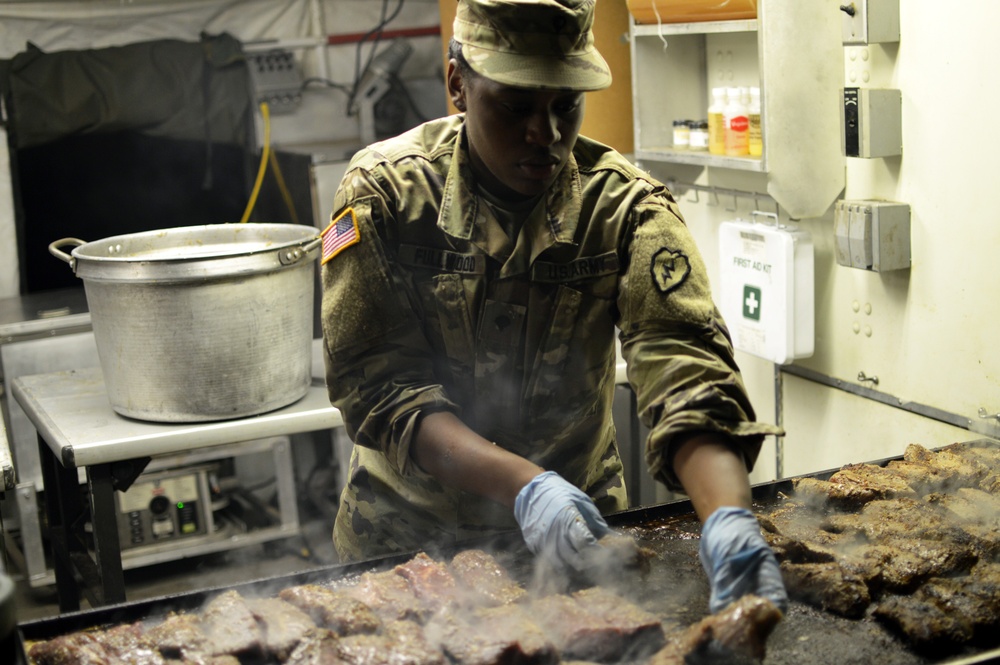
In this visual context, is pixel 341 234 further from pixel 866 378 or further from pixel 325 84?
pixel 325 84

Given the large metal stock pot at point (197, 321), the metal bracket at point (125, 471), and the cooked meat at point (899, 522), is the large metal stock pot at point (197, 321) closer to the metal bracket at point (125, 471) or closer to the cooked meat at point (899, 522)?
the metal bracket at point (125, 471)

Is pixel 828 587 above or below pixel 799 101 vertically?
below

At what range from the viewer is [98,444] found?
3.08 m

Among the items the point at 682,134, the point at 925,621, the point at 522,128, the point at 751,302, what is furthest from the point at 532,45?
the point at 682,134

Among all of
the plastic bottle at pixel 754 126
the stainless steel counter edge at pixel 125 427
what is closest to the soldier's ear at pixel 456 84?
the stainless steel counter edge at pixel 125 427

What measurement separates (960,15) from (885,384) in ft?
3.82

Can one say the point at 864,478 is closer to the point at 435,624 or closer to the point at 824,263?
the point at 435,624

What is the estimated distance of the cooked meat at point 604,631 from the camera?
164 centimetres

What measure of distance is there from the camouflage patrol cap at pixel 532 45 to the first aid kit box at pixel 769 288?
184 cm

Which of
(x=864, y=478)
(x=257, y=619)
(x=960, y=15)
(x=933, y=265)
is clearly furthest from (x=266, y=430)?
(x=960, y=15)

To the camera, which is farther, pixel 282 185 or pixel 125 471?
pixel 282 185

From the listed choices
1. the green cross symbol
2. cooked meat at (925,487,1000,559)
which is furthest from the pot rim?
cooked meat at (925,487,1000,559)

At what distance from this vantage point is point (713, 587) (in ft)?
5.43

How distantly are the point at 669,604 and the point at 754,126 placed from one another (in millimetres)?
2215
